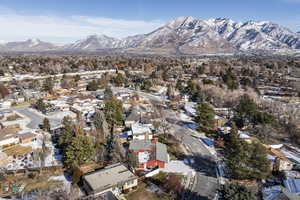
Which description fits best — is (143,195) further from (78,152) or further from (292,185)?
(292,185)

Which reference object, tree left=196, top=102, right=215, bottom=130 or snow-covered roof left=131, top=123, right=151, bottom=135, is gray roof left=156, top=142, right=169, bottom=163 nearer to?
snow-covered roof left=131, top=123, right=151, bottom=135

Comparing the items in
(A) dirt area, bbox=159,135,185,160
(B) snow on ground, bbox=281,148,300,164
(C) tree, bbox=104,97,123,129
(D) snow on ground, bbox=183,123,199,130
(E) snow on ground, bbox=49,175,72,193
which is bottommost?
(E) snow on ground, bbox=49,175,72,193

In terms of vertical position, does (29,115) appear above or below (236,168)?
below

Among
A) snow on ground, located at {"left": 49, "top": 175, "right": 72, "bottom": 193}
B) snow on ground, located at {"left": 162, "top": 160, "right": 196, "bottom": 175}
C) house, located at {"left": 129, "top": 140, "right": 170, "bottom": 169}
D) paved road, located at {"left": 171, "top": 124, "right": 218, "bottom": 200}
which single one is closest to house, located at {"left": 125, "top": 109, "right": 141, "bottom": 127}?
paved road, located at {"left": 171, "top": 124, "right": 218, "bottom": 200}

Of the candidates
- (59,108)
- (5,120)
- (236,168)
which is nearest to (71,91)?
(59,108)

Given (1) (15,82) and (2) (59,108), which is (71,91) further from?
(1) (15,82)

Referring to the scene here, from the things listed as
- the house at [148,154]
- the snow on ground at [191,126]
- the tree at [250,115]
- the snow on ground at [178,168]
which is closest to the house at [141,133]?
the house at [148,154]

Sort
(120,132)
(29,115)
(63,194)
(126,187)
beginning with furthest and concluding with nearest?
(29,115), (120,132), (126,187), (63,194)
